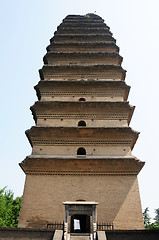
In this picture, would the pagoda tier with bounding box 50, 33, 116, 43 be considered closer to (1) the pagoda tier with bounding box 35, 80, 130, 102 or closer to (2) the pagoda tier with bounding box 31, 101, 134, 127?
(1) the pagoda tier with bounding box 35, 80, 130, 102

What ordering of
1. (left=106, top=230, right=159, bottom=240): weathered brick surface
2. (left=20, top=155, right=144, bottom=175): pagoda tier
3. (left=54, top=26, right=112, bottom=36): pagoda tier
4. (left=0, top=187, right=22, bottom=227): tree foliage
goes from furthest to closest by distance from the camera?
(left=0, top=187, right=22, bottom=227): tree foliage, (left=54, top=26, right=112, bottom=36): pagoda tier, (left=20, top=155, right=144, bottom=175): pagoda tier, (left=106, top=230, right=159, bottom=240): weathered brick surface

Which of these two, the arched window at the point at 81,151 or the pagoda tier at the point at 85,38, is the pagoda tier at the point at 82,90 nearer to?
the arched window at the point at 81,151

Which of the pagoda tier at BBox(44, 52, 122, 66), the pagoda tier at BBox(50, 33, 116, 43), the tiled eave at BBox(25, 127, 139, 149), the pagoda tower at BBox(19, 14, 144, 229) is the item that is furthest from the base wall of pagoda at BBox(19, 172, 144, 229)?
the pagoda tier at BBox(50, 33, 116, 43)

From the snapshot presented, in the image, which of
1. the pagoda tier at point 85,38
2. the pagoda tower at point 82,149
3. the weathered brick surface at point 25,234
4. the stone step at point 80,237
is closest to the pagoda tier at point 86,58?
the pagoda tower at point 82,149

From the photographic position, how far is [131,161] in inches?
403

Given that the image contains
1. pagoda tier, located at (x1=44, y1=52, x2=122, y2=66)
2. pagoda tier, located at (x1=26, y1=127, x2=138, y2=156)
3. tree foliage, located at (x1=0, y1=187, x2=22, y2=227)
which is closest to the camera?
pagoda tier, located at (x1=26, y1=127, x2=138, y2=156)

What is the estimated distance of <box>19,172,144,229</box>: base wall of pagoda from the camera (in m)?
9.39

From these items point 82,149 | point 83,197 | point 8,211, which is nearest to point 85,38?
point 82,149

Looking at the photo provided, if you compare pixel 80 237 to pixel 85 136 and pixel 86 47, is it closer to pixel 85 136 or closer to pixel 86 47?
pixel 85 136

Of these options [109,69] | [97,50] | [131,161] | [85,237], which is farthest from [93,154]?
[97,50]

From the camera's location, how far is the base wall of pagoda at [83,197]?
9.39m

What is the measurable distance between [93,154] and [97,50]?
805 cm

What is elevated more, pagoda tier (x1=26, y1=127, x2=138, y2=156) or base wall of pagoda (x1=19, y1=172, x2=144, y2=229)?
pagoda tier (x1=26, y1=127, x2=138, y2=156)

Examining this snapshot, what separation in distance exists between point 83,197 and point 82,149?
231 cm
